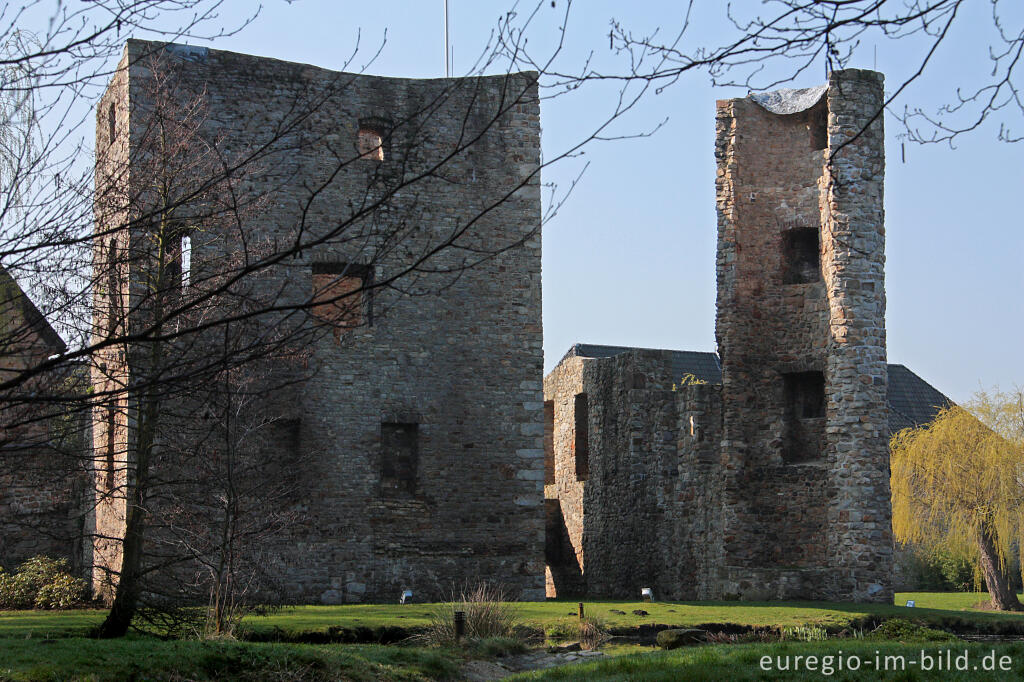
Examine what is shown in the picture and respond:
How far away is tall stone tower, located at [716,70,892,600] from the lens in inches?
719

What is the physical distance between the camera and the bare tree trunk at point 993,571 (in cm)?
2498

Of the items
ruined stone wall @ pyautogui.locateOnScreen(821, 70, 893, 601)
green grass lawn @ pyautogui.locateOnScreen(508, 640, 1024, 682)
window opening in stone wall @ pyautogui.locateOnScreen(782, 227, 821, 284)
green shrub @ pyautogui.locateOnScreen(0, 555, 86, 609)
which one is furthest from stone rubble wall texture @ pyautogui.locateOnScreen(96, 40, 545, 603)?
green grass lawn @ pyautogui.locateOnScreen(508, 640, 1024, 682)

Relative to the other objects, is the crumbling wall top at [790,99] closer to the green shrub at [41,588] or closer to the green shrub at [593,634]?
the green shrub at [593,634]

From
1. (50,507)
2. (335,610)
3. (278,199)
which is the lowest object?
(335,610)

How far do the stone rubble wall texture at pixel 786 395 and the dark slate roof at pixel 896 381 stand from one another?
17631 millimetres

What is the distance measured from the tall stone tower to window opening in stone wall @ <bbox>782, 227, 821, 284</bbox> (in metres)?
0.02

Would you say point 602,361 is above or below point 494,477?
above

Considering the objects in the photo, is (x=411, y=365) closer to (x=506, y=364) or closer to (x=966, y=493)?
(x=506, y=364)

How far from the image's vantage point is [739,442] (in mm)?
19422

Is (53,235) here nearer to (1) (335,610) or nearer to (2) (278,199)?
(1) (335,610)

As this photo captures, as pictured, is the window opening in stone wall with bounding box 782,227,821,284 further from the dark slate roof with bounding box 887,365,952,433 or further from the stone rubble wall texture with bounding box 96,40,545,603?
the dark slate roof with bounding box 887,365,952,433

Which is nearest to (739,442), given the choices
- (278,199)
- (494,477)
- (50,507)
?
(494,477)

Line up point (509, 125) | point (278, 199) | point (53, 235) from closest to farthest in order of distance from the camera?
point (53, 235) → point (278, 199) → point (509, 125)

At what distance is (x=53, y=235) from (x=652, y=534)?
16.7 meters
